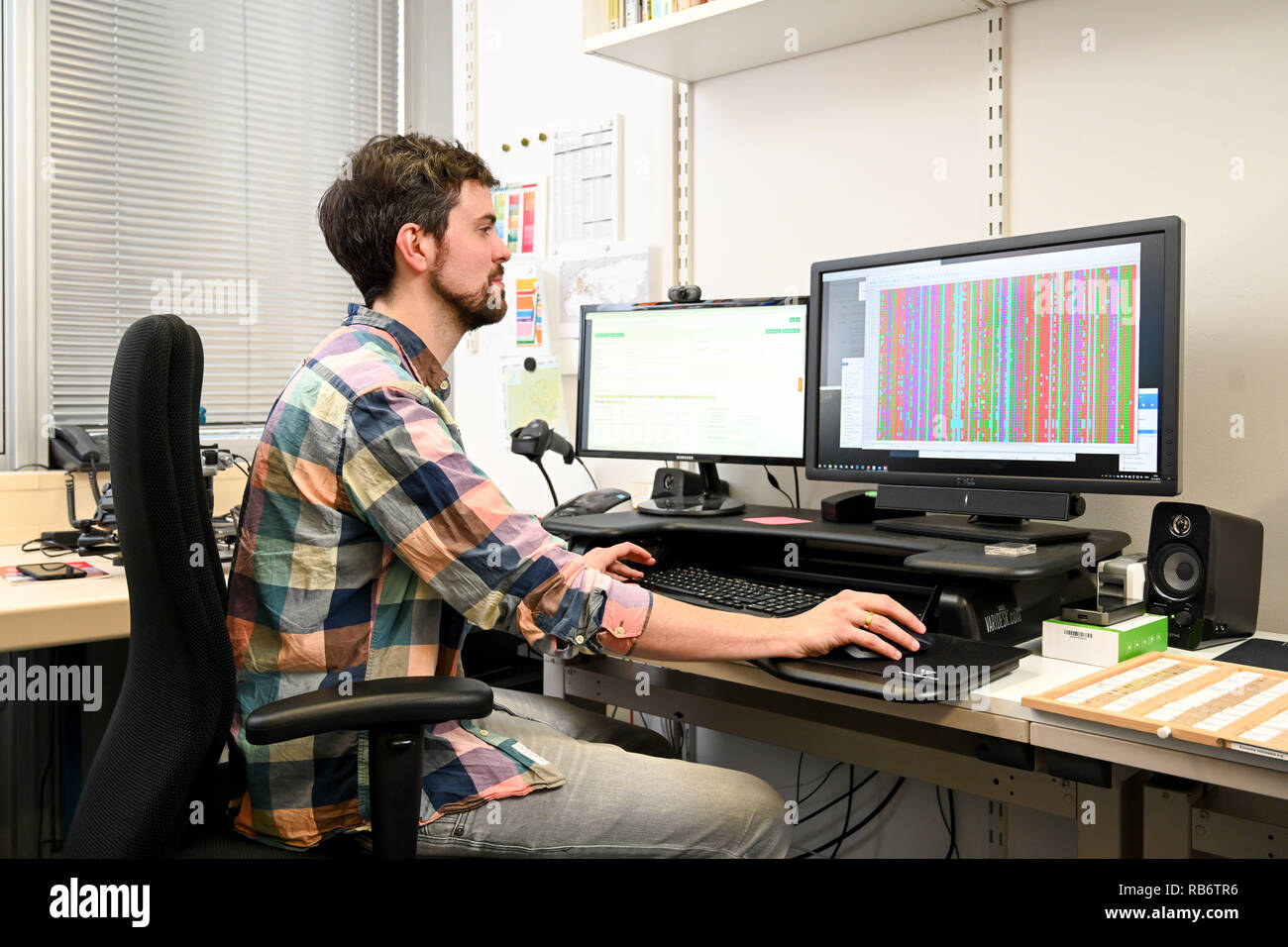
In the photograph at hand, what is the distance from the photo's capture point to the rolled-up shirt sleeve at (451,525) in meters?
1.11

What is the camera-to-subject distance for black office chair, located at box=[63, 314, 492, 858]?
97cm

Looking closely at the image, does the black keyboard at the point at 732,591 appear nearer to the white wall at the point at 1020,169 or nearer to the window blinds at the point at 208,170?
the white wall at the point at 1020,169

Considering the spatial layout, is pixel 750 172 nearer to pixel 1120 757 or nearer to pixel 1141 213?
pixel 1141 213

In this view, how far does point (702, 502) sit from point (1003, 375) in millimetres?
624

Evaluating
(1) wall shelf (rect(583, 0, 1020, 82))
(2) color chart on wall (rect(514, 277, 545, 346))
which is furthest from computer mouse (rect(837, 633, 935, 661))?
(2) color chart on wall (rect(514, 277, 545, 346))

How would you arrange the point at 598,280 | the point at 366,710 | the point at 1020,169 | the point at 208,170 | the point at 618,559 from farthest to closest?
the point at 208,170
the point at 598,280
the point at 1020,169
the point at 618,559
the point at 366,710

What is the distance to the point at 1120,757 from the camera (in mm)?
1016

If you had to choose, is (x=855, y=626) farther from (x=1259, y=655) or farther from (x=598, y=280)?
(x=598, y=280)

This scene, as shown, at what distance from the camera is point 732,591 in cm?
146

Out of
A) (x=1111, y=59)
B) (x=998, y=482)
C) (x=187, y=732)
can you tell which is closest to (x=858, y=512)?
(x=998, y=482)

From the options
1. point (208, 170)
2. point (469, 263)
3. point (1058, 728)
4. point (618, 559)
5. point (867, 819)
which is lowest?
point (867, 819)

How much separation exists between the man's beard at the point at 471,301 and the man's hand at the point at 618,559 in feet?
1.29

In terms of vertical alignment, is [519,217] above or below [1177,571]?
above

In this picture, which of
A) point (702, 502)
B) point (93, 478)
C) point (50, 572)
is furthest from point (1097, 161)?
point (93, 478)
